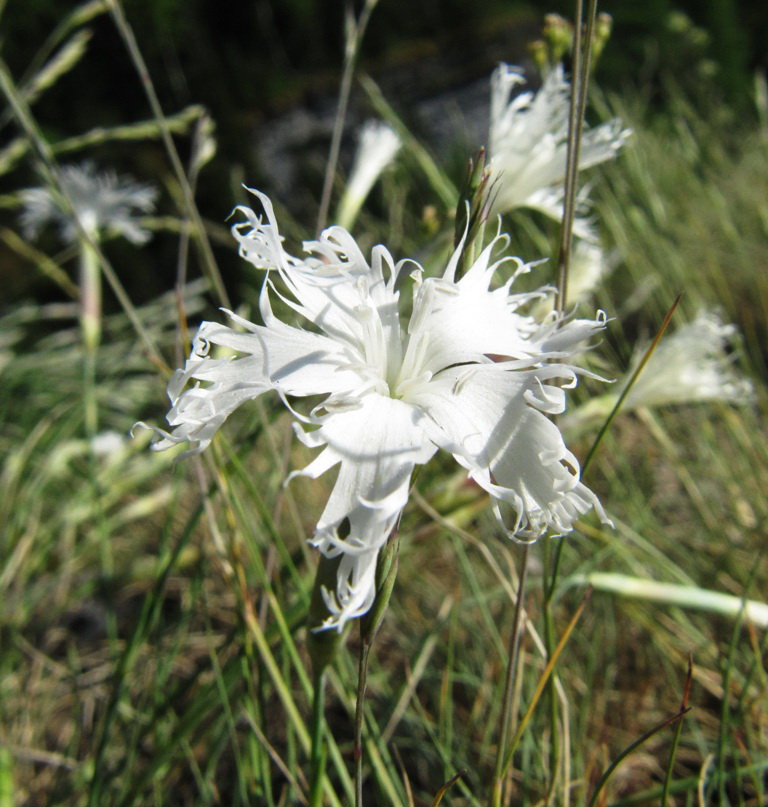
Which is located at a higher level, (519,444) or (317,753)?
(519,444)

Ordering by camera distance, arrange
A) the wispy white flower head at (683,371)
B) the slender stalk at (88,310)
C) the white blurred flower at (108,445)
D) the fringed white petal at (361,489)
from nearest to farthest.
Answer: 1. the fringed white petal at (361,489)
2. the wispy white flower head at (683,371)
3. the slender stalk at (88,310)
4. the white blurred flower at (108,445)

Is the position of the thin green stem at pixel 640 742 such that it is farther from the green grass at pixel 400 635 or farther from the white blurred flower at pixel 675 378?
the white blurred flower at pixel 675 378

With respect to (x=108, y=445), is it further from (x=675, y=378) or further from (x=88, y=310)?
(x=675, y=378)

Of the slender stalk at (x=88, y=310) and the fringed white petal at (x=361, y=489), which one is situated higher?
the fringed white petal at (x=361, y=489)

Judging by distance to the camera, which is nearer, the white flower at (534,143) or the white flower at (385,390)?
the white flower at (385,390)

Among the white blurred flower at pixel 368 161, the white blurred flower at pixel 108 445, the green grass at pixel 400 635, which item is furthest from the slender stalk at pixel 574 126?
the white blurred flower at pixel 108 445

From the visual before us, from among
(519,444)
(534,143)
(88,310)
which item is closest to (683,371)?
(534,143)

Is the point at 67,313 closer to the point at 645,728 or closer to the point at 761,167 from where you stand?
the point at 645,728
